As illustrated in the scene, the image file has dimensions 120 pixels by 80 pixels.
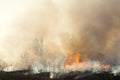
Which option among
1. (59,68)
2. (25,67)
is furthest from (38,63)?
(59,68)

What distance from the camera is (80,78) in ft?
440

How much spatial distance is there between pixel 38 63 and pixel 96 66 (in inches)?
1859

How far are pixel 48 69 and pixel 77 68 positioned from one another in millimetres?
21329

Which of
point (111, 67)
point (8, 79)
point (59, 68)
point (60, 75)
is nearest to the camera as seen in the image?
point (8, 79)

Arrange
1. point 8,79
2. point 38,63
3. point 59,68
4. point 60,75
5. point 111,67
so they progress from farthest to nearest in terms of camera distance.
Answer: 1. point 38,63
2. point 59,68
3. point 111,67
4. point 60,75
5. point 8,79

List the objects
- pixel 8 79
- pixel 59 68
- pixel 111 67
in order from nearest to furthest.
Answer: pixel 8 79
pixel 111 67
pixel 59 68

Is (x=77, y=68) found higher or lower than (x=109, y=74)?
higher

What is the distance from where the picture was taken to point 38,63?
188750 millimetres

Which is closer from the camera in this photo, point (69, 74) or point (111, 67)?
point (69, 74)

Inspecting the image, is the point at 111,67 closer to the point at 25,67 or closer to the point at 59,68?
the point at 59,68

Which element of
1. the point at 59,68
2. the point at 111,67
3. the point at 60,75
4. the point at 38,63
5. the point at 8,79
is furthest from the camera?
the point at 38,63

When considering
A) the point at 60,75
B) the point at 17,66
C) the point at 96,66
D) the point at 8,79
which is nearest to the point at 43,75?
the point at 60,75

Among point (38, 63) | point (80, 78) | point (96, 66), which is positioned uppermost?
point (38, 63)

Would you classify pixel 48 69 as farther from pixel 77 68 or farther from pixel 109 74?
pixel 109 74
